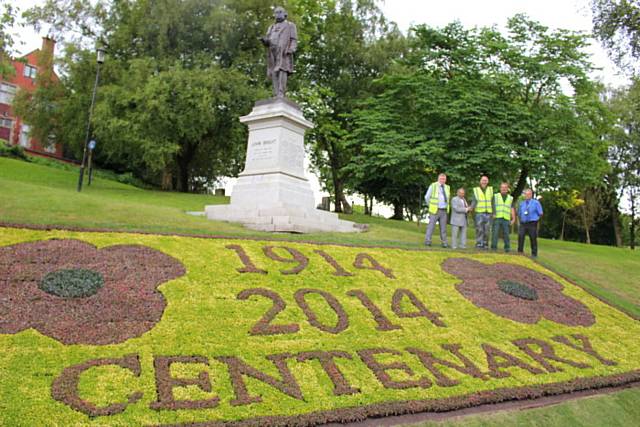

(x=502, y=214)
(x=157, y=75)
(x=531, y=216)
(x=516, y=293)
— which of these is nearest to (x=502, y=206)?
(x=502, y=214)

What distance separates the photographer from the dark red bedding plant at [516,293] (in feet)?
32.1

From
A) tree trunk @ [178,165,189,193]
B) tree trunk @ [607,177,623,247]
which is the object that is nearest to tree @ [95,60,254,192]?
tree trunk @ [178,165,189,193]

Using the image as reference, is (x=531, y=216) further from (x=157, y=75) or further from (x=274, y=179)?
(x=157, y=75)

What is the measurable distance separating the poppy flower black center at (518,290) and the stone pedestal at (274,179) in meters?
6.11

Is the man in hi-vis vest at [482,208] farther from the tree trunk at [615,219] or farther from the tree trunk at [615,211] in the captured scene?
the tree trunk at [615,219]

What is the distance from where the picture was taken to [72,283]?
23.5ft

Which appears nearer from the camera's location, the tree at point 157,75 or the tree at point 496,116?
the tree at point 496,116

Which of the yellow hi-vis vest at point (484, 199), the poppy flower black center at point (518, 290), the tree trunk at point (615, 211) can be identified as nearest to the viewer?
the poppy flower black center at point (518, 290)

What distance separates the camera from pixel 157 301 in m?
7.21

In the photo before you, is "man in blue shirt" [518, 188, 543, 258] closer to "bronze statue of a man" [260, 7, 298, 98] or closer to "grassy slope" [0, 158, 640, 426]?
"grassy slope" [0, 158, 640, 426]

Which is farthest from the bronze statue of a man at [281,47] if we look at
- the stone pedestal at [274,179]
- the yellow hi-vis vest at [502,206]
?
the yellow hi-vis vest at [502,206]

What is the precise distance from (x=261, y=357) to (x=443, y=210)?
29.8ft

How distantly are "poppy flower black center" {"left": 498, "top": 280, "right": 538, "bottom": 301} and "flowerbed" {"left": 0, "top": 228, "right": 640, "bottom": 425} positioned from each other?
2.8 inches

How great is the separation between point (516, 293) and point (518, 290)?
20cm
